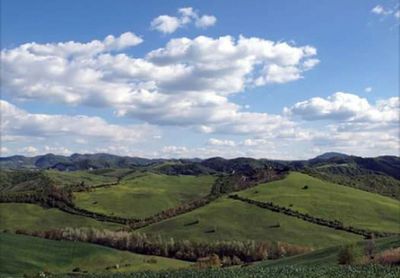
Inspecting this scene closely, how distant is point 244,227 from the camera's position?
16325 cm

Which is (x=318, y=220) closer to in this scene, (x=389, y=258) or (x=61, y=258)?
(x=61, y=258)

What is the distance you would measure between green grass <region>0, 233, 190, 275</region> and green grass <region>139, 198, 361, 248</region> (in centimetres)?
3104

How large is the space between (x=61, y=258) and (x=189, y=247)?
34397 millimetres

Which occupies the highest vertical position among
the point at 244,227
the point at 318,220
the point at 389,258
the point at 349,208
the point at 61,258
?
the point at 389,258

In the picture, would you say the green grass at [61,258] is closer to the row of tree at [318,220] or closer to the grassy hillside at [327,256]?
the grassy hillside at [327,256]

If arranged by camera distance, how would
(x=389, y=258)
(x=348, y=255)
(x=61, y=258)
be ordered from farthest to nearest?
(x=61, y=258) → (x=348, y=255) → (x=389, y=258)

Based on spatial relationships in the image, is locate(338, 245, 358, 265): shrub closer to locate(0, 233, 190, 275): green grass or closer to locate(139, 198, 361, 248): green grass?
locate(0, 233, 190, 275): green grass

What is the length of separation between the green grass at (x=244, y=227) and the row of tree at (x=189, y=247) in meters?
9.88

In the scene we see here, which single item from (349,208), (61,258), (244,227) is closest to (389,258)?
(61,258)

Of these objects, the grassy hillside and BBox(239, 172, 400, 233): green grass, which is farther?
BBox(239, 172, 400, 233): green grass

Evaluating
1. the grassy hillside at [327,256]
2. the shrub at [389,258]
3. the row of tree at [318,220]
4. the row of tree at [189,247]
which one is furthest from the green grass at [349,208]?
the shrub at [389,258]

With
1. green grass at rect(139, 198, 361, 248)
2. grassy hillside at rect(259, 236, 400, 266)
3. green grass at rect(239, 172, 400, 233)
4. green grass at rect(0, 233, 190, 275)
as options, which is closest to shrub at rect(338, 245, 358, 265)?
grassy hillside at rect(259, 236, 400, 266)

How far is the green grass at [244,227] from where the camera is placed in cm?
14944

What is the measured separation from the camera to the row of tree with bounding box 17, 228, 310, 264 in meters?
130
